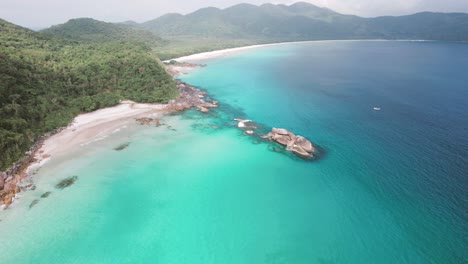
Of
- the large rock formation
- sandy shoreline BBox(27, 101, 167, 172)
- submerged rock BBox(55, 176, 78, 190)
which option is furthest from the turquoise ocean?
sandy shoreline BBox(27, 101, 167, 172)

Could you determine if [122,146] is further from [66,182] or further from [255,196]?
[255,196]

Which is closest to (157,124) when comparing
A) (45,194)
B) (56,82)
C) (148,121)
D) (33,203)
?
(148,121)

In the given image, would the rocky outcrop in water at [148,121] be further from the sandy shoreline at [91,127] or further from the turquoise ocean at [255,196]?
the turquoise ocean at [255,196]

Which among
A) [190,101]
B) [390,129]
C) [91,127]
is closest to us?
[91,127]

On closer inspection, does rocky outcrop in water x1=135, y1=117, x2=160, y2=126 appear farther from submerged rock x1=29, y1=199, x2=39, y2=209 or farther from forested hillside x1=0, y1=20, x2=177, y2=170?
submerged rock x1=29, y1=199, x2=39, y2=209

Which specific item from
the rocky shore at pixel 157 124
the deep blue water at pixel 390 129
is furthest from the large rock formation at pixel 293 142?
the deep blue water at pixel 390 129

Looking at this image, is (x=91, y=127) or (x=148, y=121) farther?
(x=148, y=121)

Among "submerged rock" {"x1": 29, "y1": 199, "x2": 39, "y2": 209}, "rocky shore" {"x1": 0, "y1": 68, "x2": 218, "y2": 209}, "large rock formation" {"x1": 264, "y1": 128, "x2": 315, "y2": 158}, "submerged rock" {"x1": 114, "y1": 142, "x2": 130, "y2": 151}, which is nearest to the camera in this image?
Answer: "submerged rock" {"x1": 29, "y1": 199, "x2": 39, "y2": 209}
